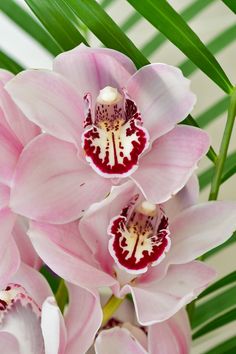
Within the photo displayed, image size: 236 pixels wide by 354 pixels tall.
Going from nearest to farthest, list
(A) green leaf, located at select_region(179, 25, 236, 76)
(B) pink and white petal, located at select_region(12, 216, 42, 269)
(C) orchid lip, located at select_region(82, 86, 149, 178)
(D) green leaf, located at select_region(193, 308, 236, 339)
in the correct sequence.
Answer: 1. (C) orchid lip, located at select_region(82, 86, 149, 178)
2. (B) pink and white petal, located at select_region(12, 216, 42, 269)
3. (D) green leaf, located at select_region(193, 308, 236, 339)
4. (A) green leaf, located at select_region(179, 25, 236, 76)

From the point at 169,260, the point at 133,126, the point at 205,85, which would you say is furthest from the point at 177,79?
the point at 205,85

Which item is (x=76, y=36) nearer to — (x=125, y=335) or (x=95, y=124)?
(x=95, y=124)

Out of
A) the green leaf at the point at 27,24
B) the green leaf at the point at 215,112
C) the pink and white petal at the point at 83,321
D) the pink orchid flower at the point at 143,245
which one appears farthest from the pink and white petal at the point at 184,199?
the green leaf at the point at 215,112

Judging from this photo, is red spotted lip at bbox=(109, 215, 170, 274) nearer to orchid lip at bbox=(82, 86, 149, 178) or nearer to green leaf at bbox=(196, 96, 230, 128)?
orchid lip at bbox=(82, 86, 149, 178)

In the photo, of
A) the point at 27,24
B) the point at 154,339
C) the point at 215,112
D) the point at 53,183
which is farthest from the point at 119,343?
the point at 215,112

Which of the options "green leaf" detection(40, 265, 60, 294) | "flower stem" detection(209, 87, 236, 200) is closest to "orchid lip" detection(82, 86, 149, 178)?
"flower stem" detection(209, 87, 236, 200)

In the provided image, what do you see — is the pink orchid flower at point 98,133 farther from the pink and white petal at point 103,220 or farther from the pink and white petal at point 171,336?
the pink and white petal at point 171,336

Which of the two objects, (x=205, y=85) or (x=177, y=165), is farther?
(x=205, y=85)

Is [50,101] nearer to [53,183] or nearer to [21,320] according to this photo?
[53,183]
